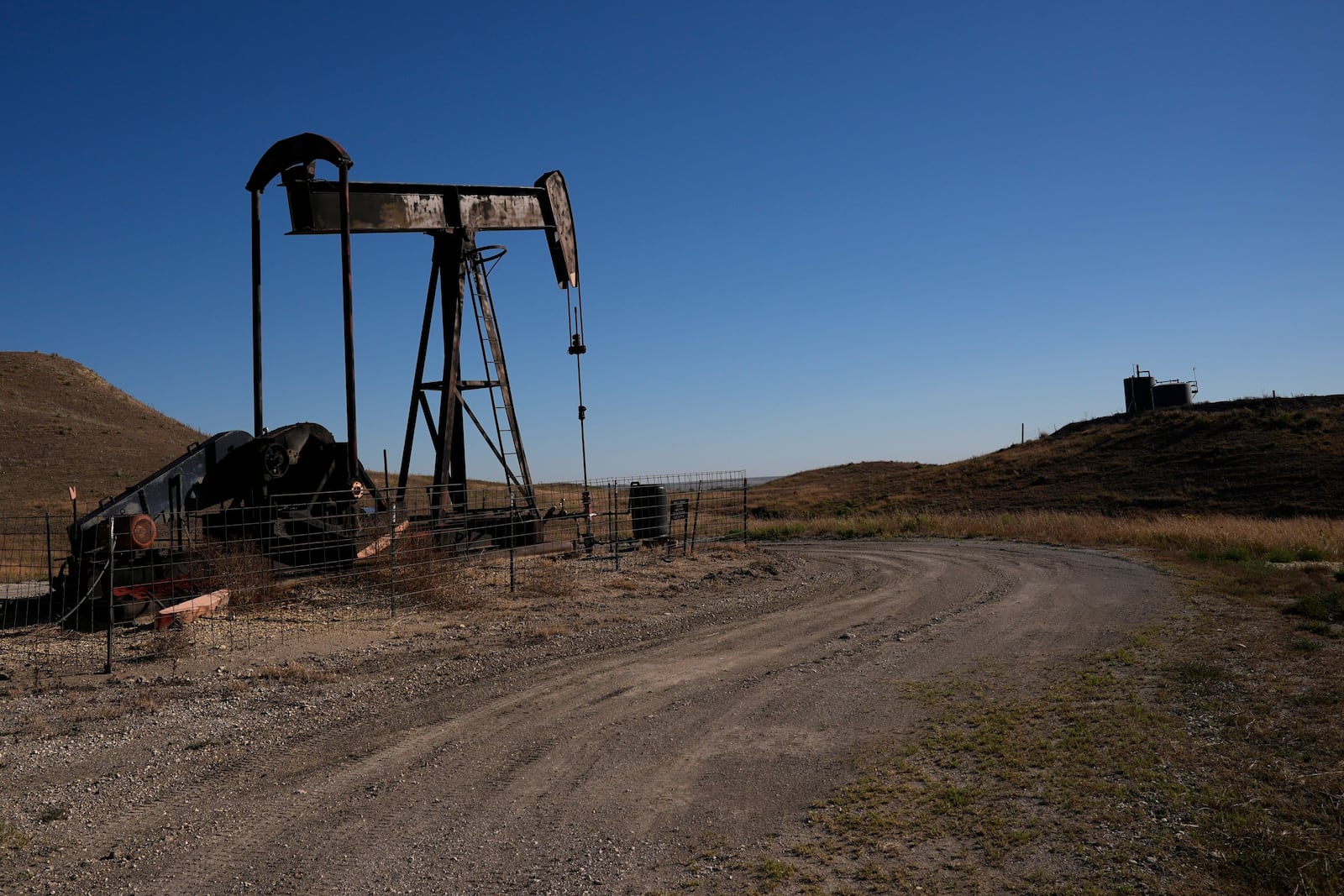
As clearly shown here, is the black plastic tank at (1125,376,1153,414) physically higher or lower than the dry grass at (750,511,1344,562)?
higher

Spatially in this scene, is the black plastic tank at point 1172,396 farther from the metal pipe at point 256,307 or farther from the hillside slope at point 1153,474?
the metal pipe at point 256,307

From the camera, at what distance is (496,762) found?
5.51m

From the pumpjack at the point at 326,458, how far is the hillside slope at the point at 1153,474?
24717 millimetres

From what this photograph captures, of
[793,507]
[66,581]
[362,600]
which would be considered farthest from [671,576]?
[793,507]

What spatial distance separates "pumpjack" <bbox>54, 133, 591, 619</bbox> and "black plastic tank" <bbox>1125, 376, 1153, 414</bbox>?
49.3 metres

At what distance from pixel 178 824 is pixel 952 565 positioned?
1479 centimetres

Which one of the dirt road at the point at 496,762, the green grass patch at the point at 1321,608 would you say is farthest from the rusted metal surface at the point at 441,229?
the green grass patch at the point at 1321,608

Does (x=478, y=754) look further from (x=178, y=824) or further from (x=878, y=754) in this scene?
(x=878, y=754)

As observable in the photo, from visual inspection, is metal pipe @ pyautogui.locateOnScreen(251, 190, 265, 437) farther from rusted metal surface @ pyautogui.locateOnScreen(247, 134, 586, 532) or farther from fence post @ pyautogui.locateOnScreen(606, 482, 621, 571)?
fence post @ pyautogui.locateOnScreen(606, 482, 621, 571)

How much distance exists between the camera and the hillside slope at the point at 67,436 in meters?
34.5

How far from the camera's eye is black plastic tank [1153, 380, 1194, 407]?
182 feet

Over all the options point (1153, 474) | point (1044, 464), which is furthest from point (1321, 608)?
point (1044, 464)

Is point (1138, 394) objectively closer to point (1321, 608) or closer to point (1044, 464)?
point (1044, 464)

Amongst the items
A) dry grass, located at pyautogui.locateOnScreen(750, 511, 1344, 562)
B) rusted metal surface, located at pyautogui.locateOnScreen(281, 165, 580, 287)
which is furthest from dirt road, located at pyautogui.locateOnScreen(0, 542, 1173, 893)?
dry grass, located at pyautogui.locateOnScreen(750, 511, 1344, 562)
